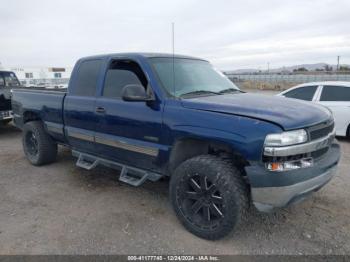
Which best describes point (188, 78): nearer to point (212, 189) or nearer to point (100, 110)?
point (100, 110)

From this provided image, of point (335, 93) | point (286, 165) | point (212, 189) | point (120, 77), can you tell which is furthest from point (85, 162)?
point (335, 93)

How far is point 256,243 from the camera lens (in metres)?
3.02

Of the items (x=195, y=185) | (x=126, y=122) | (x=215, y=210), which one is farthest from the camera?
(x=126, y=122)

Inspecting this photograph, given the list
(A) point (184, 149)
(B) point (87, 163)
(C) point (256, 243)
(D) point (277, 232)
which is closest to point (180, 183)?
(A) point (184, 149)

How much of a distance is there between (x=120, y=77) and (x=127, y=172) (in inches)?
50.6

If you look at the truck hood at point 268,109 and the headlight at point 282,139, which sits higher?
the truck hood at point 268,109

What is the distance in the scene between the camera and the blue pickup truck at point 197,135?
268 centimetres

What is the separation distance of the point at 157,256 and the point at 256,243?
1.03 meters

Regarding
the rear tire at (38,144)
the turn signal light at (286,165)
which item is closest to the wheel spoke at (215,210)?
the turn signal light at (286,165)

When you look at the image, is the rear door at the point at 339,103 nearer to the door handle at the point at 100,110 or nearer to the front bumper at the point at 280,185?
the front bumper at the point at 280,185

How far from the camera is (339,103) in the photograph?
7309 mm

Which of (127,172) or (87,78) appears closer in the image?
(127,172)

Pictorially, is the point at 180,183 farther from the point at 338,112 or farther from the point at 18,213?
the point at 338,112

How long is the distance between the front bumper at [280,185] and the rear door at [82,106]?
2.39 metres
